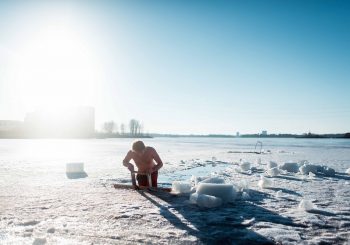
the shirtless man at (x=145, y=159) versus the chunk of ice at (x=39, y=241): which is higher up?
the shirtless man at (x=145, y=159)

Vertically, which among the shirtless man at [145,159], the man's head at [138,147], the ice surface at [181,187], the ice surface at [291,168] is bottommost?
the ice surface at [291,168]

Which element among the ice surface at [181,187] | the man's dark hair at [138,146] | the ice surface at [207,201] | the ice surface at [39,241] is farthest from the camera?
the man's dark hair at [138,146]

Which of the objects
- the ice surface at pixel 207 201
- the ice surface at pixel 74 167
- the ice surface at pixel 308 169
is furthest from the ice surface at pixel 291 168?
the ice surface at pixel 74 167

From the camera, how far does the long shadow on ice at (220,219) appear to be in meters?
3.14

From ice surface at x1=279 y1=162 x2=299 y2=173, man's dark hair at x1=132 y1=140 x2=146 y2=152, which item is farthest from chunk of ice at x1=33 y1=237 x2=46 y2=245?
ice surface at x1=279 y1=162 x2=299 y2=173

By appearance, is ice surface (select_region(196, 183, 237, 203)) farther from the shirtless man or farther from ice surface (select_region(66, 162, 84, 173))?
ice surface (select_region(66, 162, 84, 173))

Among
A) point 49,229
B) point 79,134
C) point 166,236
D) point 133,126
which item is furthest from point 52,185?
point 133,126

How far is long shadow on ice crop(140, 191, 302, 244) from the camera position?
10.3ft

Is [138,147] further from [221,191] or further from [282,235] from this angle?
[282,235]

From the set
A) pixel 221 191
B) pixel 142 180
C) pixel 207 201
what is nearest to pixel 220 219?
pixel 207 201

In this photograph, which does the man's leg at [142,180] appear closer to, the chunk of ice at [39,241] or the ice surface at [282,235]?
the ice surface at [282,235]

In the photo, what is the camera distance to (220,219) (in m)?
3.84

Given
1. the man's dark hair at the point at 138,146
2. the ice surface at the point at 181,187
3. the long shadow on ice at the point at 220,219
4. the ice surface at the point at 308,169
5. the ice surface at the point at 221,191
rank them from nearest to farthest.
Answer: the long shadow on ice at the point at 220,219, the ice surface at the point at 221,191, the ice surface at the point at 181,187, the man's dark hair at the point at 138,146, the ice surface at the point at 308,169

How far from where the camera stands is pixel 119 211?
424 cm
